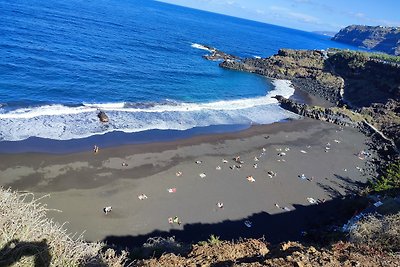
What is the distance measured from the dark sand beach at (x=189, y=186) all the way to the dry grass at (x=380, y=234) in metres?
6.64

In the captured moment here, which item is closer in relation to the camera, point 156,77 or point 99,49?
point 156,77

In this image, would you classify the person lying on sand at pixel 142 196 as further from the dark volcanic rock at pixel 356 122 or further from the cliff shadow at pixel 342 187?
the dark volcanic rock at pixel 356 122

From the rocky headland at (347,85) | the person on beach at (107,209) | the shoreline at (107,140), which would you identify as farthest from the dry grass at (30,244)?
the rocky headland at (347,85)

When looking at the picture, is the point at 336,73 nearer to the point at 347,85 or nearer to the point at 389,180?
the point at 347,85

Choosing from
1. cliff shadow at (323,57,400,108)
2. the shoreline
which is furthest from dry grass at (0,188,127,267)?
cliff shadow at (323,57,400,108)

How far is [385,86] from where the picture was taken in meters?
59.0

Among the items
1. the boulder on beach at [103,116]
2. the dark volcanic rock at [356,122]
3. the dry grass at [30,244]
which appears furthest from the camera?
the dark volcanic rock at [356,122]

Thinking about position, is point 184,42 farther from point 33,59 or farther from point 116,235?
point 116,235

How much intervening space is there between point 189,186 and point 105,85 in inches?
1002

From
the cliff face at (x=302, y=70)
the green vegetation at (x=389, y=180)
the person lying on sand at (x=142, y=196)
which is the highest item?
the cliff face at (x=302, y=70)

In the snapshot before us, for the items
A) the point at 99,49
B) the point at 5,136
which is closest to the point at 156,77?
the point at 99,49

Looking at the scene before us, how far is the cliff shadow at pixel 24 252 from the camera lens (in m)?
8.59

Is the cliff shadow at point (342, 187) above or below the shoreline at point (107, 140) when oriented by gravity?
above

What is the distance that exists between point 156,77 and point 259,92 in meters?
17.5
